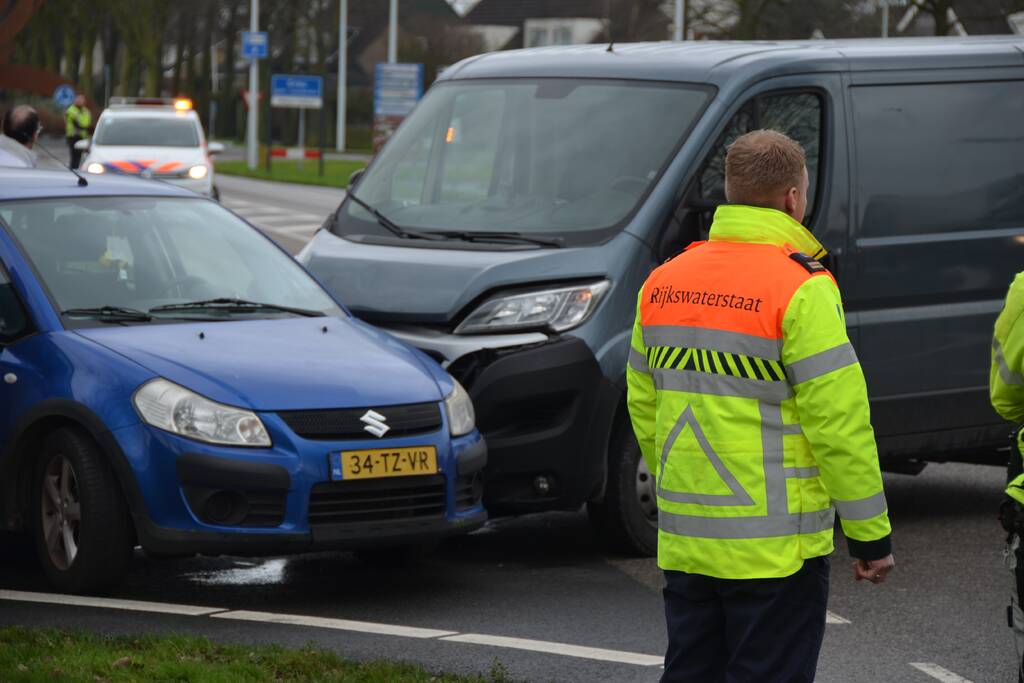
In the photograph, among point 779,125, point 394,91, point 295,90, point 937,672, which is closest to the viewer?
point 937,672

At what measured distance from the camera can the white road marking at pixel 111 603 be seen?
6.79m

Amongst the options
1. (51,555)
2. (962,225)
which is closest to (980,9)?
(962,225)

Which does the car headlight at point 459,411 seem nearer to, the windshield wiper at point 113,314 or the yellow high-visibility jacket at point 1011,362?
the windshield wiper at point 113,314

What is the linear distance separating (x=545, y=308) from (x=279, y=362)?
1.18 meters

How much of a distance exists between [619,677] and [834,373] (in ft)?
Result: 7.18

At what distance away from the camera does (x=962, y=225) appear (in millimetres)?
8711

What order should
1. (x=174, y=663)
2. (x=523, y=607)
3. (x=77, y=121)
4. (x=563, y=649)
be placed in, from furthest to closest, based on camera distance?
(x=77, y=121)
(x=523, y=607)
(x=563, y=649)
(x=174, y=663)

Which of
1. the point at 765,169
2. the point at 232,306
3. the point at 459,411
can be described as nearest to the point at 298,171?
the point at 232,306

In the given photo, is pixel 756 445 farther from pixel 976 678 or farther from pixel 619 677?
pixel 976 678

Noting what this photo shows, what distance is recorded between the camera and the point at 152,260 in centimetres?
793

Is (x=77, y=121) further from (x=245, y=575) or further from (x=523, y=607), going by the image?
(x=523, y=607)

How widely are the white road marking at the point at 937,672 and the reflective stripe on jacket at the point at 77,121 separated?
3445cm

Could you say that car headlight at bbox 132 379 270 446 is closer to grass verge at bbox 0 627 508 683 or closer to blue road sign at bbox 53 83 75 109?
grass verge at bbox 0 627 508 683

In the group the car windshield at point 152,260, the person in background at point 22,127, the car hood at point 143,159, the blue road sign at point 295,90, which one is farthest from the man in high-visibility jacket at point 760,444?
the blue road sign at point 295,90
